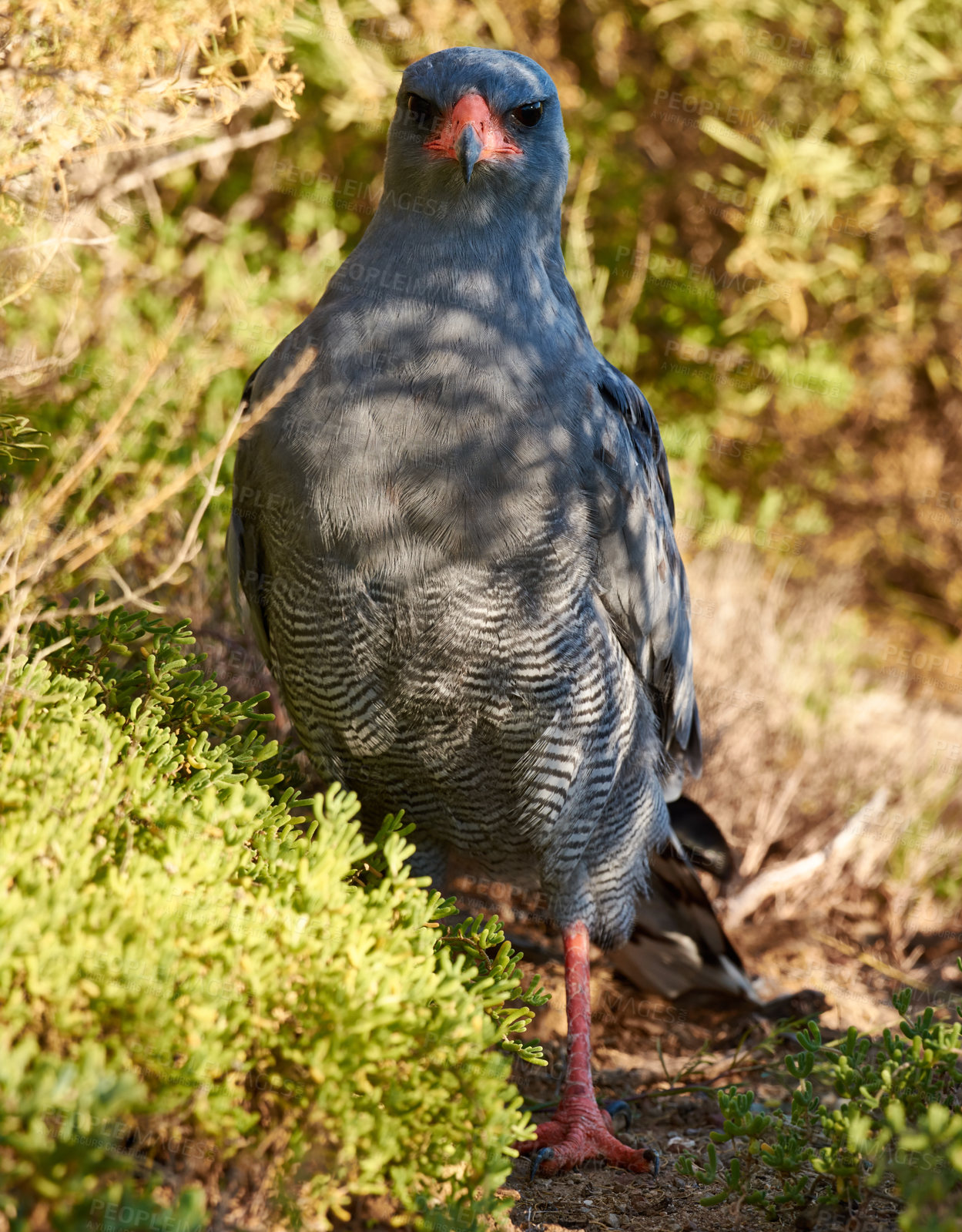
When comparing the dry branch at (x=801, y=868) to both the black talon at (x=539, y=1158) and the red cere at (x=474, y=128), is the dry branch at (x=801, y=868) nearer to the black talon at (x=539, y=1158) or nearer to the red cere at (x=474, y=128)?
the black talon at (x=539, y=1158)

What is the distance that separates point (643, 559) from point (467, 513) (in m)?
0.74

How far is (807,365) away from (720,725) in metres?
2.90

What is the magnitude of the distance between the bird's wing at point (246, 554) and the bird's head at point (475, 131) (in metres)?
0.78

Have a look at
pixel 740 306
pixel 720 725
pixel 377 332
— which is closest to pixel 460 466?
pixel 377 332

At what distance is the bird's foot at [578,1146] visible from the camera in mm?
3240

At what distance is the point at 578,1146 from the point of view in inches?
130

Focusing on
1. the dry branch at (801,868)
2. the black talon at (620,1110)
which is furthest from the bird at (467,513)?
the dry branch at (801,868)

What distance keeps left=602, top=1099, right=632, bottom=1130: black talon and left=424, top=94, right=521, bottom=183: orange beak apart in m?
2.89

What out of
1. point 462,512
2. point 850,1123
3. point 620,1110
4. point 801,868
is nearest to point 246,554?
point 462,512

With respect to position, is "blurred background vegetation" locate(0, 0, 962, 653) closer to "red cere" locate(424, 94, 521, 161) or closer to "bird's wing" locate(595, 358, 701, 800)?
"red cere" locate(424, 94, 521, 161)

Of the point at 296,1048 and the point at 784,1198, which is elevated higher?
the point at 296,1048

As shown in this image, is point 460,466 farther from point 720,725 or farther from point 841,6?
point 841,6

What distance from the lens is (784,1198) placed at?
2.65 meters

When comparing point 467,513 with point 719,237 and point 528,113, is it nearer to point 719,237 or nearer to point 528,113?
point 528,113
